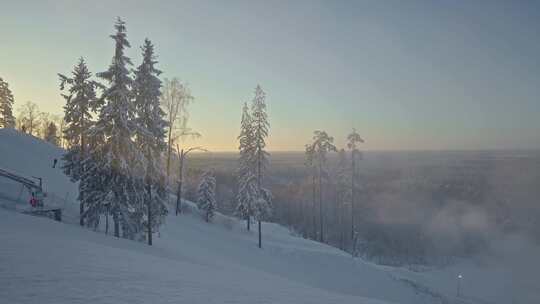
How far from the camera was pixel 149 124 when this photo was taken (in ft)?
65.9

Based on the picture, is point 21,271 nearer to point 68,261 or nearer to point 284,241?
point 68,261

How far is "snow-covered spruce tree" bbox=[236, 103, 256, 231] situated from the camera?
1298 inches

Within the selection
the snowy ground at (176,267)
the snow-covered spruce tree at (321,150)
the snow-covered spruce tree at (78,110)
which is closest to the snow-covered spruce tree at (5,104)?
the snowy ground at (176,267)

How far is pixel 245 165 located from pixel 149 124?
1498 cm

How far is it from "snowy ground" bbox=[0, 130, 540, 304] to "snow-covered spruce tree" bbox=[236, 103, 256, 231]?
3.12 metres

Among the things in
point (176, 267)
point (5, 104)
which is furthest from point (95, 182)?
point (5, 104)

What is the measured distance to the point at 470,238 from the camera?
86.4m

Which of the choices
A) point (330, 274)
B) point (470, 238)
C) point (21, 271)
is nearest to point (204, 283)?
point (21, 271)

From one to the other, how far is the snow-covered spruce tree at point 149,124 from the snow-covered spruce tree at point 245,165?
43.8 ft

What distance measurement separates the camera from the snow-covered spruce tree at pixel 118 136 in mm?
18484

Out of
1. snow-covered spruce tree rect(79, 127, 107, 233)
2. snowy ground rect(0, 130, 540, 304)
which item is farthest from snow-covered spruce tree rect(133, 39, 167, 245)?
snowy ground rect(0, 130, 540, 304)

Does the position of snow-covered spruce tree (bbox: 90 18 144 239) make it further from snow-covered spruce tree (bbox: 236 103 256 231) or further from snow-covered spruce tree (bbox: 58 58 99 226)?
snow-covered spruce tree (bbox: 236 103 256 231)

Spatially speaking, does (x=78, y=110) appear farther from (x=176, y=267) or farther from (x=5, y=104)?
(x=5, y=104)

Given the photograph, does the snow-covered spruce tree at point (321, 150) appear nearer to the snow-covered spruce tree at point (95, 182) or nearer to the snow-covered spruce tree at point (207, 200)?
the snow-covered spruce tree at point (207, 200)
